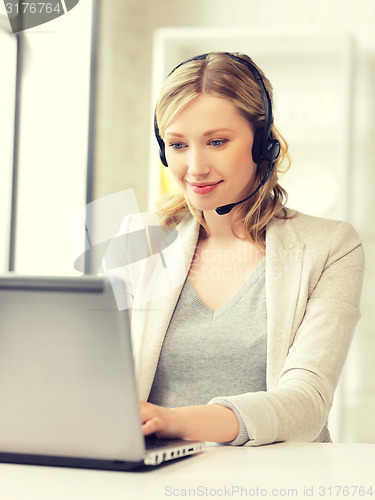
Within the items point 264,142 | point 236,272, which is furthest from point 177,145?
point 236,272

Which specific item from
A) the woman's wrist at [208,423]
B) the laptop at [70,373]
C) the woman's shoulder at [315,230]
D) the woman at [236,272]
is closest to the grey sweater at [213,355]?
the woman at [236,272]

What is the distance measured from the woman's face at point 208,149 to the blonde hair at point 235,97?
0.02 m

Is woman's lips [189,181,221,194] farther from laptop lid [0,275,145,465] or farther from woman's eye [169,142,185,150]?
laptop lid [0,275,145,465]

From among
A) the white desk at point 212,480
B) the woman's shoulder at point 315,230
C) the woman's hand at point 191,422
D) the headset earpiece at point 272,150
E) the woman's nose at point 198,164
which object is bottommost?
the white desk at point 212,480

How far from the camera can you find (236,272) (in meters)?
1.36

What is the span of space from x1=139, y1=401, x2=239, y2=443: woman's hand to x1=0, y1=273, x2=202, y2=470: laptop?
77mm

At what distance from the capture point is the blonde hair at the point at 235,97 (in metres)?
1.27

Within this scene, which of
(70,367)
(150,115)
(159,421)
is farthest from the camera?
(150,115)

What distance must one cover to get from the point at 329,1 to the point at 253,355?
2.34m

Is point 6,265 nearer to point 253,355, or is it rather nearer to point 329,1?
point 253,355

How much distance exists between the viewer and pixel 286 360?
1115 millimetres

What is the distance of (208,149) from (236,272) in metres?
0.27

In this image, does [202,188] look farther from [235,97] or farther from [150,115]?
[150,115]

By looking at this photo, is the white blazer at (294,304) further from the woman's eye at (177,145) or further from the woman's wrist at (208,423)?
the woman's eye at (177,145)
